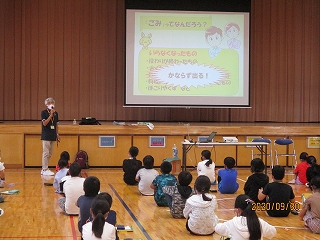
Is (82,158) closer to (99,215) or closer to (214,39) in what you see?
(214,39)

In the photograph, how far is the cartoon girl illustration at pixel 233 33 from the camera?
1435 cm

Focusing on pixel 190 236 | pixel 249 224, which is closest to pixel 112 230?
pixel 249 224

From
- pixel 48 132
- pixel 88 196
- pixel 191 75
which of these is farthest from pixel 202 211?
pixel 191 75

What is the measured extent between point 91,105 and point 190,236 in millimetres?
9302

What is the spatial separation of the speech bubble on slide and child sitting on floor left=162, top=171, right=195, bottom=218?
737 centimetres

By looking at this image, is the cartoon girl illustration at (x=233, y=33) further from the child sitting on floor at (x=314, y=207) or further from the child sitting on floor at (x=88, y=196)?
the child sitting on floor at (x=88, y=196)

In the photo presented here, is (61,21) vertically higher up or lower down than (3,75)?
higher up

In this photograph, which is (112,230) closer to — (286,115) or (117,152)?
(117,152)

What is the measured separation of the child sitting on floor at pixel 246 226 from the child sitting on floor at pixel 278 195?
2.28 m

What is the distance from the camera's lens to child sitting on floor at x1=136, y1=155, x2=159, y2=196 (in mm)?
8953

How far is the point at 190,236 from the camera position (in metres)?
6.26

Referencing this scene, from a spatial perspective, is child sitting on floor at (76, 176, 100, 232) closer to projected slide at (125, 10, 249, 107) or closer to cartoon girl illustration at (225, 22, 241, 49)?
projected slide at (125, 10, 249, 107)
